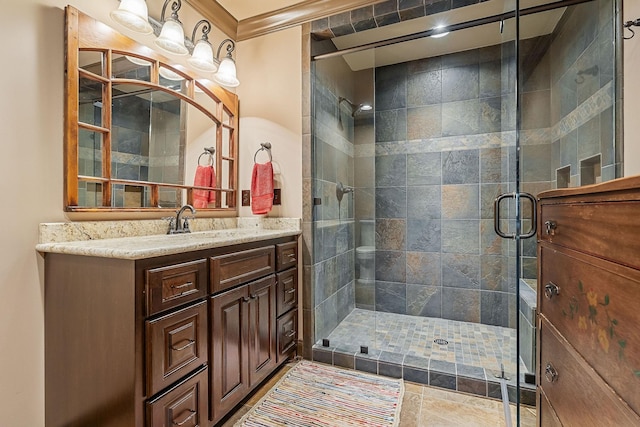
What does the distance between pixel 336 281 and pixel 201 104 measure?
1.72m

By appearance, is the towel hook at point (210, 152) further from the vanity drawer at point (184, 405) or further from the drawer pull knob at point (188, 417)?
the drawer pull knob at point (188, 417)

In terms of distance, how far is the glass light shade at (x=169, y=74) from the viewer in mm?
1845

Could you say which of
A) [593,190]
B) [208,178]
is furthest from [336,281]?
[593,190]

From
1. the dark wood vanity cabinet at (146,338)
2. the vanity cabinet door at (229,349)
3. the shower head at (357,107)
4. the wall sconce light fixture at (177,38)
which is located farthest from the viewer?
the shower head at (357,107)

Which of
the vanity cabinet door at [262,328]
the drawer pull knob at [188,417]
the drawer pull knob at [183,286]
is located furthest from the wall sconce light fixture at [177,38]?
the drawer pull knob at [188,417]

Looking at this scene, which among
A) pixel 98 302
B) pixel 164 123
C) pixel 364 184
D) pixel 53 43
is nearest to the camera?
pixel 98 302

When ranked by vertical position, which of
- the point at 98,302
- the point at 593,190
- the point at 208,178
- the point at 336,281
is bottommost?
the point at 336,281

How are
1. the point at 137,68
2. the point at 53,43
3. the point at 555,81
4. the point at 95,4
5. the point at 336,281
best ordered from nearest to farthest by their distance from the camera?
the point at 53,43 → the point at 95,4 → the point at 137,68 → the point at 555,81 → the point at 336,281

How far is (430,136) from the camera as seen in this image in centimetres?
296

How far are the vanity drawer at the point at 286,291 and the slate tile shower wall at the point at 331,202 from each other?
6.2 inches

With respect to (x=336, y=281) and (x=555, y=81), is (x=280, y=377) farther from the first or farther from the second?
(x=555, y=81)

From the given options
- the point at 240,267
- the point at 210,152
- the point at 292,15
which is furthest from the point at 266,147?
the point at 240,267

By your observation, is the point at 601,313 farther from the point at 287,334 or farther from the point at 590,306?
the point at 287,334

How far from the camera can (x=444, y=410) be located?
1.61 metres
